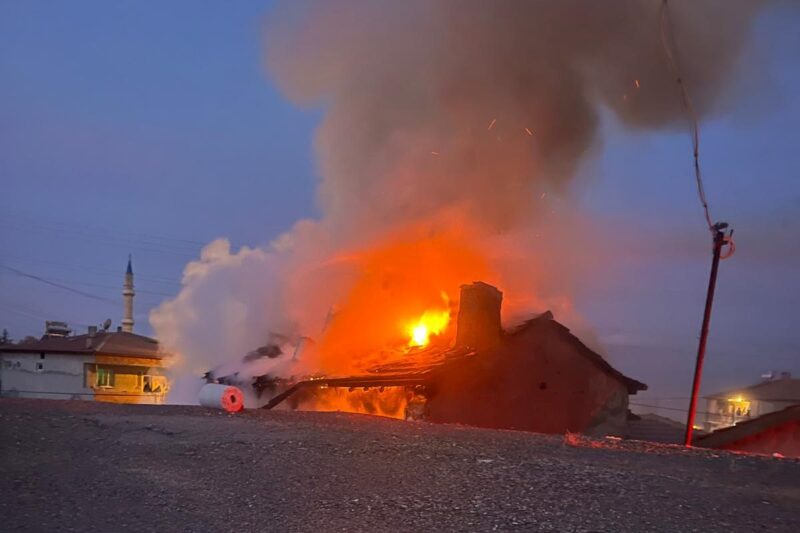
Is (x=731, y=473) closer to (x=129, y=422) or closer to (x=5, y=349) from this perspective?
(x=129, y=422)

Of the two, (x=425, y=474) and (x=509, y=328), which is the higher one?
(x=509, y=328)

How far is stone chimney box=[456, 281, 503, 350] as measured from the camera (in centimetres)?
1900

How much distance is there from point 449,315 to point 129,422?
12217 millimetres

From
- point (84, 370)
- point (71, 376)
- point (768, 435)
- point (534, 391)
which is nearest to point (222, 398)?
point (534, 391)

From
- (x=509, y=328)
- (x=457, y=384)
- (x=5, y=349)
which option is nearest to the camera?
(x=457, y=384)

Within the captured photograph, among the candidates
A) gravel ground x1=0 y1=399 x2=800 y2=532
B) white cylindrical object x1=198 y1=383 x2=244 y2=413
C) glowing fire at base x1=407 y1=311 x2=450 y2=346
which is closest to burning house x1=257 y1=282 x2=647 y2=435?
glowing fire at base x1=407 y1=311 x2=450 y2=346

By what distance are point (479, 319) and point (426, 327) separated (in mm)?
2750

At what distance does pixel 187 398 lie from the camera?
90.9 feet

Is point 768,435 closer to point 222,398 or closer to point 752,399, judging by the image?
point 222,398

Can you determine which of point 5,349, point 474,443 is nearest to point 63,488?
point 474,443

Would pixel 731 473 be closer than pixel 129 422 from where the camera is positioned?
Yes

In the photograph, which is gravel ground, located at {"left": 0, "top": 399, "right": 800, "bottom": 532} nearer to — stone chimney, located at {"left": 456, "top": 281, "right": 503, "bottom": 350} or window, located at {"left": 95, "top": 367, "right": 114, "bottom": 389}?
stone chimney, located at {"left": 456, "top": 281, "right": 503, "bottom": 350}

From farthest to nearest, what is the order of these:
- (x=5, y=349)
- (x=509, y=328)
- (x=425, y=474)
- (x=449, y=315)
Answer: (x=5, y=349) < (x=449, y=315) < (x=509, y=328) < (x=425, y=474)

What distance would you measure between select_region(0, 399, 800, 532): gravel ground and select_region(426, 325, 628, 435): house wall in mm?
8235
